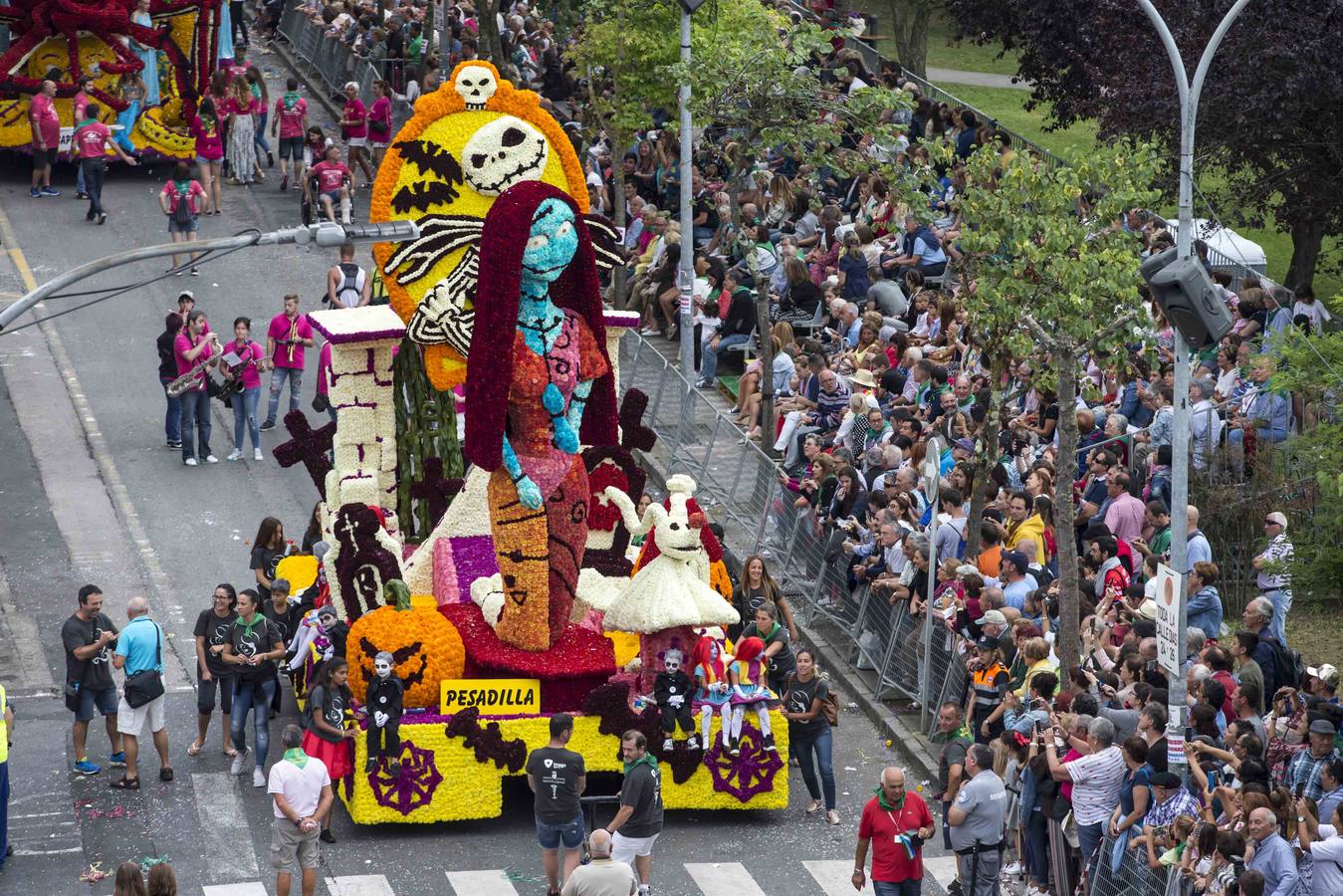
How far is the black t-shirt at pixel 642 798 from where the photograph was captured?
17453 mm

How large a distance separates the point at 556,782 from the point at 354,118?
19.7 metres

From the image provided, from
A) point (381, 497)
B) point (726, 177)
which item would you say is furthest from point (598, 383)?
point (726, 177)

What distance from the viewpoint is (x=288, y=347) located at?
1070 inches

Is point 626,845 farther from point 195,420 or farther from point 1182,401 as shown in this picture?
point 195,420

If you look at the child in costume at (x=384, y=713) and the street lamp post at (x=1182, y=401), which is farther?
the child in costume at (x=384, y=713)

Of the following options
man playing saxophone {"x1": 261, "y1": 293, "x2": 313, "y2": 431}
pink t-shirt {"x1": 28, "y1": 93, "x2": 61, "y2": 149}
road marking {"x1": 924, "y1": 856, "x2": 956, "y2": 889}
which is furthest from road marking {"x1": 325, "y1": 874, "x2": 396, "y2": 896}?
pink t-shirt {"x1": 28, "y1": 93, "x2": 61, "y2": 149}

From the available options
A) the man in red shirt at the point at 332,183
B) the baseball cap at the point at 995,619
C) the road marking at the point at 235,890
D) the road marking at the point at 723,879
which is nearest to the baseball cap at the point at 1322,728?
the baseball cap at the point at 995,619

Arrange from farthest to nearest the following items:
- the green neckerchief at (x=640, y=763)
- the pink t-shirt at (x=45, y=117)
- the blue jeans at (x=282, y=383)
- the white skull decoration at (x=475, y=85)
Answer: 1. the pink t-shirt at (x=45, y=117)
2. the blue jeans at (x=282, y=383)
3. the white skull decoration at (x=475, y=85)
4. the green neckerchief at (x=640, y=763)

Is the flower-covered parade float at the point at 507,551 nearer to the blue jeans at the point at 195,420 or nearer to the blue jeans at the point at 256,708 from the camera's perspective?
the blue jeans at the point at 256,708

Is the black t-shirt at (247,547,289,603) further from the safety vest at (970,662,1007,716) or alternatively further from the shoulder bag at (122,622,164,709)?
the safety vest at (970,662,1007,716)

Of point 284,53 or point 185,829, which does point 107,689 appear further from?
point 284,53

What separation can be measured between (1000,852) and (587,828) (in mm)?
3655

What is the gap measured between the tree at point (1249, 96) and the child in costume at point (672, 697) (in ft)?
37.6

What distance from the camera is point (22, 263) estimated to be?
3281cm
